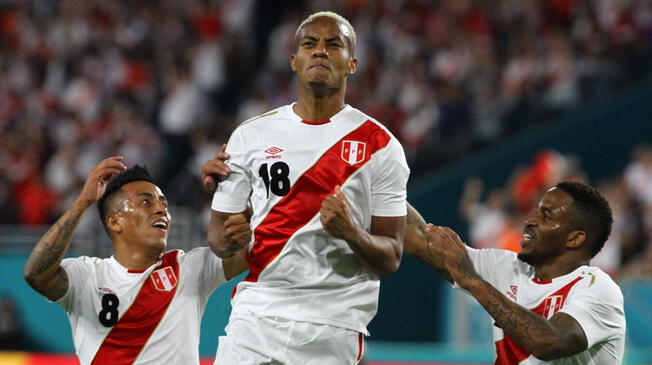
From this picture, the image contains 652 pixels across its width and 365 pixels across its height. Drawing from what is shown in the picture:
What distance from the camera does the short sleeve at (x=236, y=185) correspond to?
476 cm

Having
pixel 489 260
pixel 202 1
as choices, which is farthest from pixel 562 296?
pixel 202 1

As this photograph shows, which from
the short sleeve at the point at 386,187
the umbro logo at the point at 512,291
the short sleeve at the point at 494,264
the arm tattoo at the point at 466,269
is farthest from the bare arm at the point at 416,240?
the short sleeve at the point at 386,187

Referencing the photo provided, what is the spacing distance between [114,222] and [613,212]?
692cm

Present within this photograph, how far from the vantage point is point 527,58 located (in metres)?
13.5

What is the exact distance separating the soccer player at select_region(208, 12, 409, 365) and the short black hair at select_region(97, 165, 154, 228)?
3.50 feet

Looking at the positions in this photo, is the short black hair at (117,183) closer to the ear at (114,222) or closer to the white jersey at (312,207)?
the ear at (114,222)

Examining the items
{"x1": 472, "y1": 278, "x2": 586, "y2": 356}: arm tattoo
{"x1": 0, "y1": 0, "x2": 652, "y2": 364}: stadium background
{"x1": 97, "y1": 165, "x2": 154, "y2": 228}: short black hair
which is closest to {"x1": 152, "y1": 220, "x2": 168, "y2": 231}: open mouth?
{"x1": 97, "y1": 165, "x2": 154, "y2": 228}: short black hair

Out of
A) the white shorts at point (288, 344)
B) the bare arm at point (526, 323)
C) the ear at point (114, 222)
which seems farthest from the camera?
the ear at point (114, 222)

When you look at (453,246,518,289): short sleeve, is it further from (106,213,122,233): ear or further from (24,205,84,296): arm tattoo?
(24,205,84,296): arm tattoo

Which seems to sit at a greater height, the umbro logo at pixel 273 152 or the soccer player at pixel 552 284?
the umbro logo at pixel 273 152

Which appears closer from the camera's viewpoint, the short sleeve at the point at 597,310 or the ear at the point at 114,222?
the short sleeve at the point at 597,310

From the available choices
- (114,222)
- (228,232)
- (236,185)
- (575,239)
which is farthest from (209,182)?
(575,239)

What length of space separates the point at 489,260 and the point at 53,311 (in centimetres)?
697

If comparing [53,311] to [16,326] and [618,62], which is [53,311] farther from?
[618,62]
